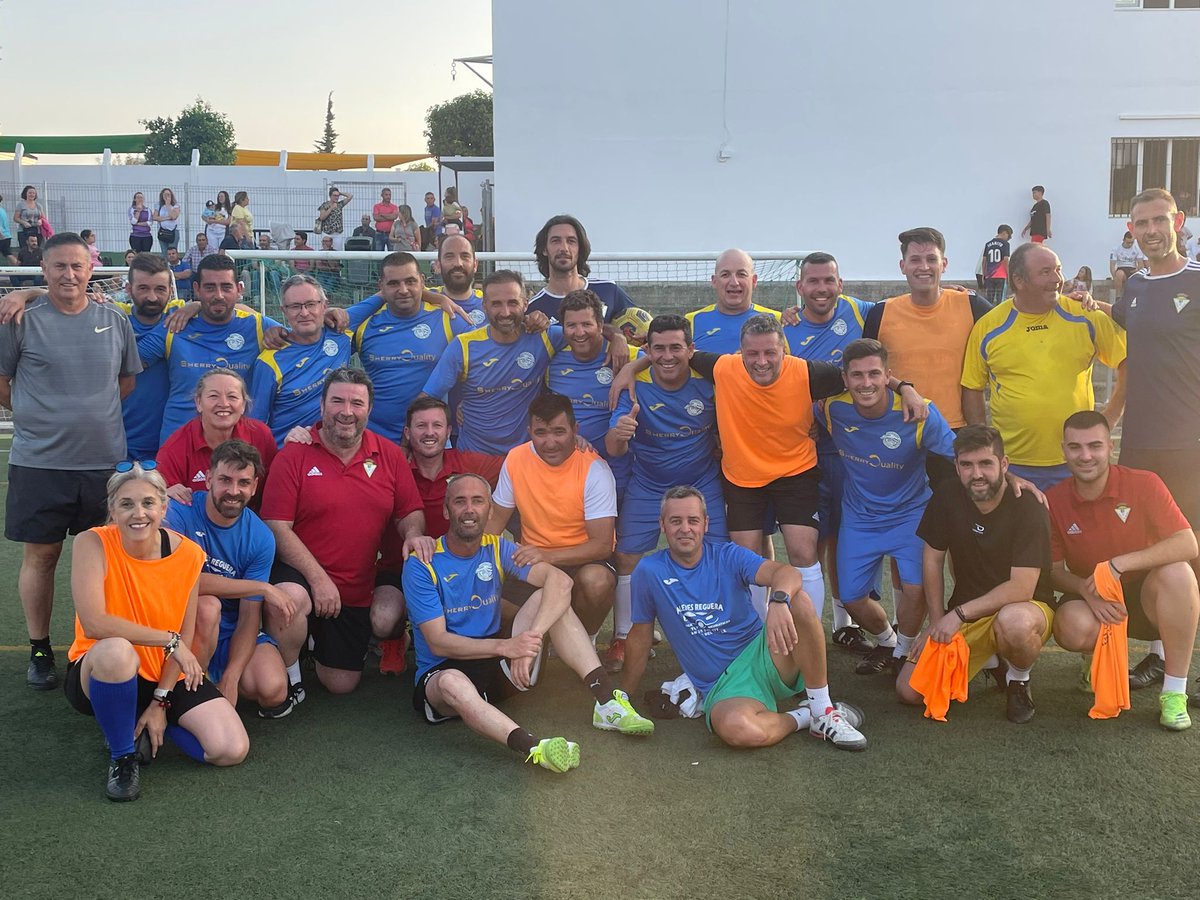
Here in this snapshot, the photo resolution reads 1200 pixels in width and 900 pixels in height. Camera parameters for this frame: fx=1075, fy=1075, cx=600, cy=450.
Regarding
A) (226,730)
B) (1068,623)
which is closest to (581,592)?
(226,730)

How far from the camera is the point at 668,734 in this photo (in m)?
4.32

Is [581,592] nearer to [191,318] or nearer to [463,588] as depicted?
[463,588]

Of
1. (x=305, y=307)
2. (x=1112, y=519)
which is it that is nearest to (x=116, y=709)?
(x=305, y=307)

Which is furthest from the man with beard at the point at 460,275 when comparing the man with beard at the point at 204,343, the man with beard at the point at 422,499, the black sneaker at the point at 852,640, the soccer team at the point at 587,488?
the black sneaker at the point at 852,640

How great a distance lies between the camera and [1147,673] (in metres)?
4.86

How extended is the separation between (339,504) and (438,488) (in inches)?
23.5

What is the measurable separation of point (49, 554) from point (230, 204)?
16.0 m

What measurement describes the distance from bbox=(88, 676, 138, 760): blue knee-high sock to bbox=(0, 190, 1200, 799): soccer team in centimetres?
1

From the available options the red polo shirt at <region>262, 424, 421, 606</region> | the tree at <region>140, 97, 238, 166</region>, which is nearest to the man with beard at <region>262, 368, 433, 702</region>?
the red polo shirt at <region>262, 424, 421, 606</region>

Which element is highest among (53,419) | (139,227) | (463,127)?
(463,127)

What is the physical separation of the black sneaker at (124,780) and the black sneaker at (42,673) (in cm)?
124

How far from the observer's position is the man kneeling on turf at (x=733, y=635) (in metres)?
4.14

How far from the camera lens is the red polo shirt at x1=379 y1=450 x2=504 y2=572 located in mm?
5215

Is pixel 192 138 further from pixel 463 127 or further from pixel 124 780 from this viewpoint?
pixel 124 780
